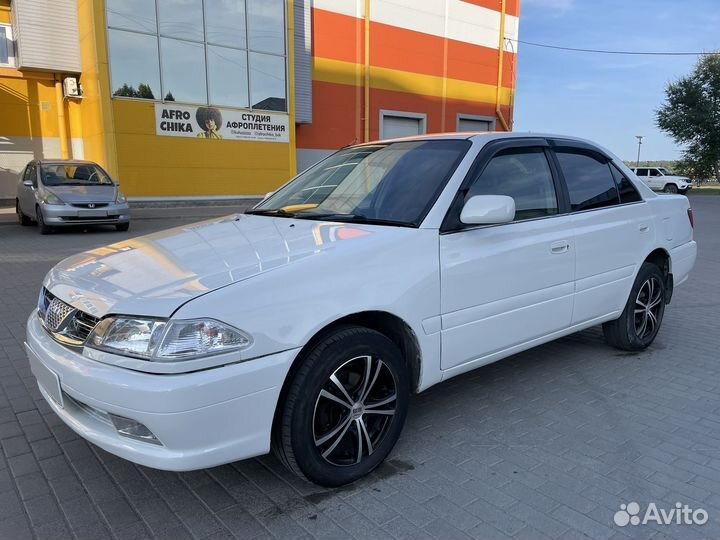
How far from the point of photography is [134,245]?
10.6 ft

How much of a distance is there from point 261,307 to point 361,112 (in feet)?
78.3

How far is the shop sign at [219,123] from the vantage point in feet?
59.6

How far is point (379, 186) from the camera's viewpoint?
3410 millimetres

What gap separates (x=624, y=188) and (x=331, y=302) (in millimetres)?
3207

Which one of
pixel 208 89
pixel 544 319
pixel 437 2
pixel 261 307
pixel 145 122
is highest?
pixel 437 2

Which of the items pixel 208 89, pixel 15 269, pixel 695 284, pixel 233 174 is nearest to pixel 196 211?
pixel 233 174

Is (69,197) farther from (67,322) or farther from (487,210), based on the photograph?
(487,210)

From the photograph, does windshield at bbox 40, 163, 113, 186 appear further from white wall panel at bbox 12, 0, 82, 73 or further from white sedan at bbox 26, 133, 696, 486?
white sedan at bbox 26, 133, 696, 486

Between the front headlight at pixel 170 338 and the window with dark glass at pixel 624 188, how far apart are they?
355 centimetres

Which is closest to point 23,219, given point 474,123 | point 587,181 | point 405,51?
point 587,181

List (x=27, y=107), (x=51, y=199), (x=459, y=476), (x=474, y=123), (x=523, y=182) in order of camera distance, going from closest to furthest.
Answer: (x=459, y=476) → (x=523, y=182) → (x=51, y=199) → (x=27, y=107) → (x=474, y=123)

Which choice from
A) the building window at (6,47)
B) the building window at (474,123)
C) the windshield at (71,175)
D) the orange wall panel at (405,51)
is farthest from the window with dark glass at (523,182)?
the building window at (474,123)

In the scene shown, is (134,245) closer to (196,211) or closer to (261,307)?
(261,307)

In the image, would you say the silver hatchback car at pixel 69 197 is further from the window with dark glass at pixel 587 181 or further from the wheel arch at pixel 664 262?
the wheel arch at pixel 664 262
